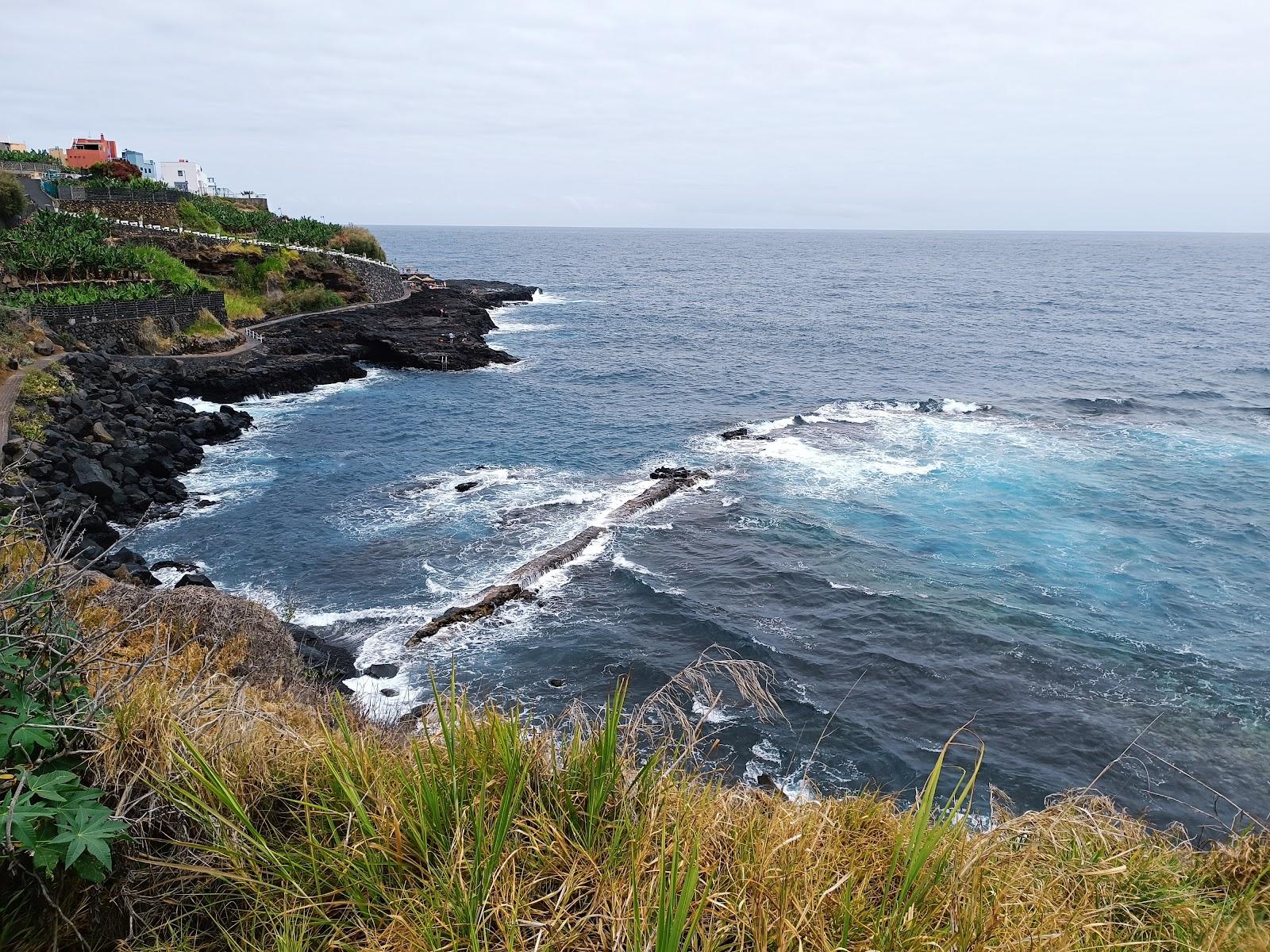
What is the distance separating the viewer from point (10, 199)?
145 feet

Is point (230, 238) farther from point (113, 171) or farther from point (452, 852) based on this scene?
point (452, 852)

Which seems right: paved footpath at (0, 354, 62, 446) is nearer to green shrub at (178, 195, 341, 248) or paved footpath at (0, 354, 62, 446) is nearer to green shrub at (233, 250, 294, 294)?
green shrub at (233, 250, 294, 294)

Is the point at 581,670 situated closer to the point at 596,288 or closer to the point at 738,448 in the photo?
the point at 738,448

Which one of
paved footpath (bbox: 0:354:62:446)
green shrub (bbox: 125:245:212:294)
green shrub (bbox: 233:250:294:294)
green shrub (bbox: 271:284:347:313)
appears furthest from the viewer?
green shrub (bbox: 271:284:347:313)

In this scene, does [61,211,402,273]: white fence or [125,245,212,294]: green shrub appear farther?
[61,211,402,273]: white fence

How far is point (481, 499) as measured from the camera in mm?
28234

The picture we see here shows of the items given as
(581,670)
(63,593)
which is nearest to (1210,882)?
(63,593)

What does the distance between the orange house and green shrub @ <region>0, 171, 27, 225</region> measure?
32.5 m

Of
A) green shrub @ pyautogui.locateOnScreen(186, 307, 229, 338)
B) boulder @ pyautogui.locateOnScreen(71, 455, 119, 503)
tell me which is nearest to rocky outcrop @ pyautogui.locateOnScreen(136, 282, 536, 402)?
green shrub @ pyautogui.locateOnScreen(186, 307, 229, 338)

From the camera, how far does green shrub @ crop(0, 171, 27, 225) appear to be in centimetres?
4394

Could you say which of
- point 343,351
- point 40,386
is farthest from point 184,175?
point 40,386

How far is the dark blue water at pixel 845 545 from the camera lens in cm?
1630

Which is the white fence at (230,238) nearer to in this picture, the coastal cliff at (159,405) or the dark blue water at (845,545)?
the coastal cliff at (159,405)

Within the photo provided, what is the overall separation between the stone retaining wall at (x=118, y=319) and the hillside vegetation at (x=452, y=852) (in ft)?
128
